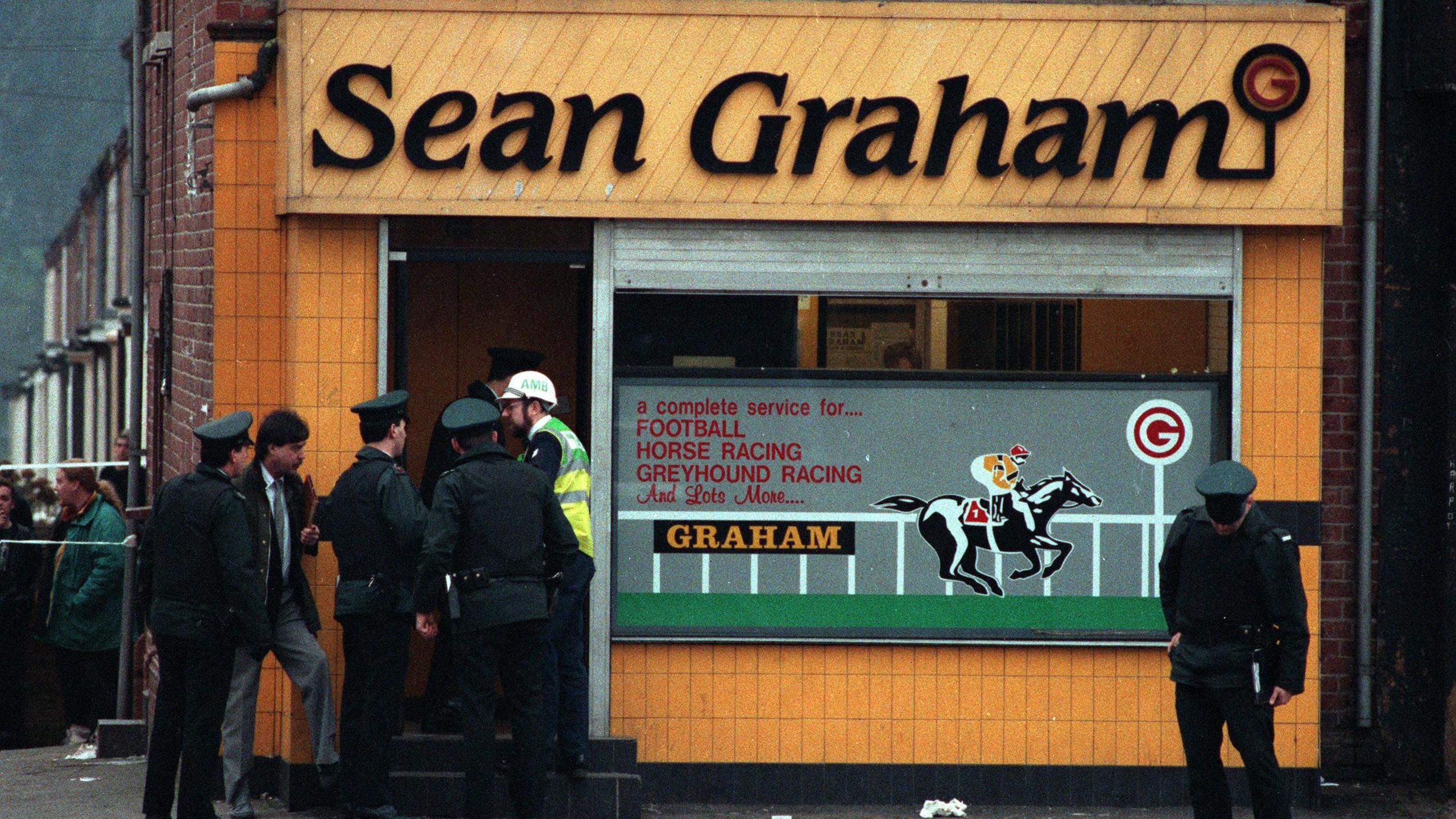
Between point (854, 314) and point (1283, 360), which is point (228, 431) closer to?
point (854, 314)

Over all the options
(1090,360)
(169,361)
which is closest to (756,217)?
(1090,360)

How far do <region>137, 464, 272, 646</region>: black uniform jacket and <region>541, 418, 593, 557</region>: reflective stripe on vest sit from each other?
4.58 feet

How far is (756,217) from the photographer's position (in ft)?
26.8

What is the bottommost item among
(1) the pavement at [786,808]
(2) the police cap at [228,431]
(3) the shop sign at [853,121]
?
(1) the pavement at [786,808]

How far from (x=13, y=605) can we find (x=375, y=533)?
16.2ft

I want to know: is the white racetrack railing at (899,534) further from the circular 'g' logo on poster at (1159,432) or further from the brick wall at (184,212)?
the brick wall at (184,212)

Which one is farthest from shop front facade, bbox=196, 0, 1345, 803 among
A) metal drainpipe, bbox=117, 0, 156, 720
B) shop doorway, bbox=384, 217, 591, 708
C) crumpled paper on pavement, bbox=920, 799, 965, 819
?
metal drainpipe, bbox=117, 0, 156, 720

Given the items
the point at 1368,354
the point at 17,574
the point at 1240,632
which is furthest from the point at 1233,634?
the point at 17,574

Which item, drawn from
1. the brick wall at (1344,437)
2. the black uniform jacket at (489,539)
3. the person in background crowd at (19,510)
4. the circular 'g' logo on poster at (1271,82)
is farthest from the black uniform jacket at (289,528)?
the brick wall at (1344,437)

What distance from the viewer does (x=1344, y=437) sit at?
895 centimetres

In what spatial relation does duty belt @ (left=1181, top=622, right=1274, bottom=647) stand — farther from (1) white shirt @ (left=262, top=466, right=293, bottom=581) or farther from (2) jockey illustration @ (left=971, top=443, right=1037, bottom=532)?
(1) white shirt @ (left=262, top=466, right=293, bottom=581)

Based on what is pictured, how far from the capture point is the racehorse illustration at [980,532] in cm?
841

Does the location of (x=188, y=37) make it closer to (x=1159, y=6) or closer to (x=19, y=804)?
(x=19, y=804)

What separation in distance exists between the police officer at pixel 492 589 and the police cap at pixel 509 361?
1.12 meters
